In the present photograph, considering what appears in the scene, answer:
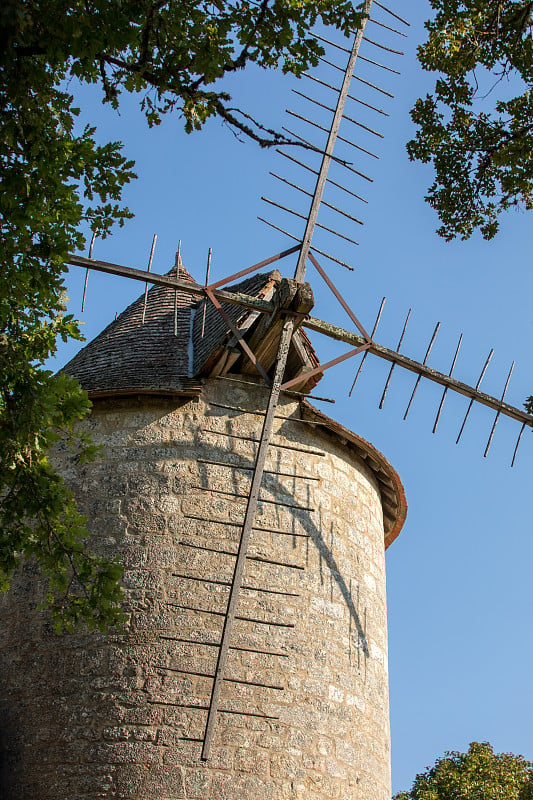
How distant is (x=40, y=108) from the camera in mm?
5430

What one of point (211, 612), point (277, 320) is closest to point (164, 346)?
point (277, 320)

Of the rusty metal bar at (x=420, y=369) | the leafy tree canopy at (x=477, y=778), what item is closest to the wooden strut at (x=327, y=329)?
the rusty metal bar at (x=420, y=369)

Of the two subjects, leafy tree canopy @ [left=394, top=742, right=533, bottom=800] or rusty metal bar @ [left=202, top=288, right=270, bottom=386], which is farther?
leafy tree canopy @ [left=394, top=742, right=533, bottom=800]

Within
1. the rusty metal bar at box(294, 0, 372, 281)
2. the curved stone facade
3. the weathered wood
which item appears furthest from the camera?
the rusty metal bar at box(294, 0, 372, 281)

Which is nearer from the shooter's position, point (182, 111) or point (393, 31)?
point (182, 111)

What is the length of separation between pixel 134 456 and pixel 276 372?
1.39 metres

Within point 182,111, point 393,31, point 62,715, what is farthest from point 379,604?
point 393,31

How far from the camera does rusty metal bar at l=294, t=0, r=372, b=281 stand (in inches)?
356

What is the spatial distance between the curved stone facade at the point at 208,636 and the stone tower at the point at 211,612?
1 cm

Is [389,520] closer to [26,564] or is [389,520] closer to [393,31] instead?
[26,564]

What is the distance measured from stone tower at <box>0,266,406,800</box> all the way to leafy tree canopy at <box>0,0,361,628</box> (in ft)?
5.54

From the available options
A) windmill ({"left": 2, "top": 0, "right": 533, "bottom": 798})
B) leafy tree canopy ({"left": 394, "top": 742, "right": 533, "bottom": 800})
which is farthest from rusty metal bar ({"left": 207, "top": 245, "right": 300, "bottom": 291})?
leafy tree canopy ({"left": 394, "top": 742, "right": 533, "bottom": 800})

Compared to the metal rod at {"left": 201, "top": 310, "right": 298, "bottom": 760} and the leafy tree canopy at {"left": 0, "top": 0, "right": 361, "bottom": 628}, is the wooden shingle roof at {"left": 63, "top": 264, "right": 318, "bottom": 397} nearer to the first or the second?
the metal rod at {"left": 201, "top": 310, "right": 298, "bottom": 760}

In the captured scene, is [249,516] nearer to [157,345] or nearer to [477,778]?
[157,345]
